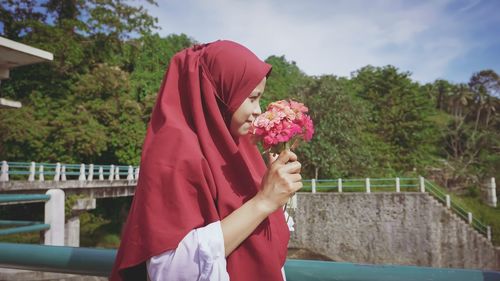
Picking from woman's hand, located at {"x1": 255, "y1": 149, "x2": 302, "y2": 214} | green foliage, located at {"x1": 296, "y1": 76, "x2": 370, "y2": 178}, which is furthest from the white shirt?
green foliage, located at {"x1": 296, "y1": 76, "x2": 370, "y2": 178}

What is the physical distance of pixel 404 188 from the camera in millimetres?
15258

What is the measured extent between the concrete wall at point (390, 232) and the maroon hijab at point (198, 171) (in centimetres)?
1234

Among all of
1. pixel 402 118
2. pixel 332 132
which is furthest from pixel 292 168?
pixel 402 118

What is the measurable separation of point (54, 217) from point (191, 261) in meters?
1.96

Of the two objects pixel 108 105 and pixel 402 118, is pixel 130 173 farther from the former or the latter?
pixel 402 118

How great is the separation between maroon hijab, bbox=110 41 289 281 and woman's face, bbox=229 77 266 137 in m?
0.02

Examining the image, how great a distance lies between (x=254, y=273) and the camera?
0.89m

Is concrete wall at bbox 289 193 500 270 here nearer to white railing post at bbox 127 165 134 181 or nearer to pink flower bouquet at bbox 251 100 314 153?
white railing post at bbox 127 165 134 181

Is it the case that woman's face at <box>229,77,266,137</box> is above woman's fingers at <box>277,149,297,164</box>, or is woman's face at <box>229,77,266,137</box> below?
above

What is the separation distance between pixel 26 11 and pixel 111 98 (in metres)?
5.21

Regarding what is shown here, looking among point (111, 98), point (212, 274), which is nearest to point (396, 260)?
point (111, 98)

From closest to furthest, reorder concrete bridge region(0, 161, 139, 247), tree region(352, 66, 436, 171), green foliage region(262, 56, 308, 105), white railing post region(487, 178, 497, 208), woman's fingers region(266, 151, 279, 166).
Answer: woman's fingers region(266, 151, 279, 166)
concrete bridge region(0, 161, 139, 247)
white railing post region(487, 178, 497, 208)
tree region(352, 66, 436, 171)
green foliage region(262, 56, 308, 105)

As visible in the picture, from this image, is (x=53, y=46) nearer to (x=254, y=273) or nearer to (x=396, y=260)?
(x=396, y=260)

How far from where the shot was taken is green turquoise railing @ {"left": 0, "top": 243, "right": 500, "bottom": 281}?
838 mm
